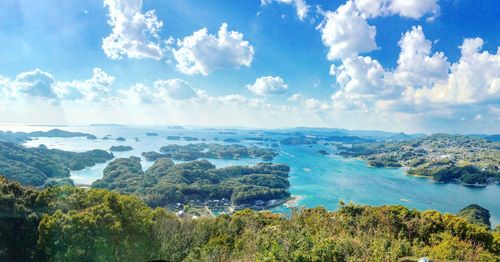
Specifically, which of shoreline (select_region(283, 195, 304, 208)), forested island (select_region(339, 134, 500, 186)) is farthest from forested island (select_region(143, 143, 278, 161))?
shoreline (select_region(283, 195, 304, 208))

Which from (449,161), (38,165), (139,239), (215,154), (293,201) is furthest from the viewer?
(215,154)

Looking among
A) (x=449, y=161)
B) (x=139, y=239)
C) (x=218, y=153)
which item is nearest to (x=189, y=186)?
(x=139, y=239)

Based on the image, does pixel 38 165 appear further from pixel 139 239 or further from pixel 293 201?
pixel 139 239

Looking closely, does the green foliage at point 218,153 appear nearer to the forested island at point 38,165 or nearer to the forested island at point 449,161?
the forested island at point 38,165

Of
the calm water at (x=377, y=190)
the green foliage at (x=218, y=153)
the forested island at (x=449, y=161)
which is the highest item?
the forested island at (x=449, y=161)

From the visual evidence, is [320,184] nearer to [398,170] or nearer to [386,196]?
[386,196]

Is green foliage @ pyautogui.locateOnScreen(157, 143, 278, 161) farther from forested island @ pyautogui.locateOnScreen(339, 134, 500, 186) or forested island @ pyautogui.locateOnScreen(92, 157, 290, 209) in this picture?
forested island @ pyautogui.locateOnScreen(339, 134, 500, 186)

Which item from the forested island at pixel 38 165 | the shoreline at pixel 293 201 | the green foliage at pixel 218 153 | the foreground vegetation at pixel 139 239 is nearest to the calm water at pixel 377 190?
the shoreline at pixel 293 201
